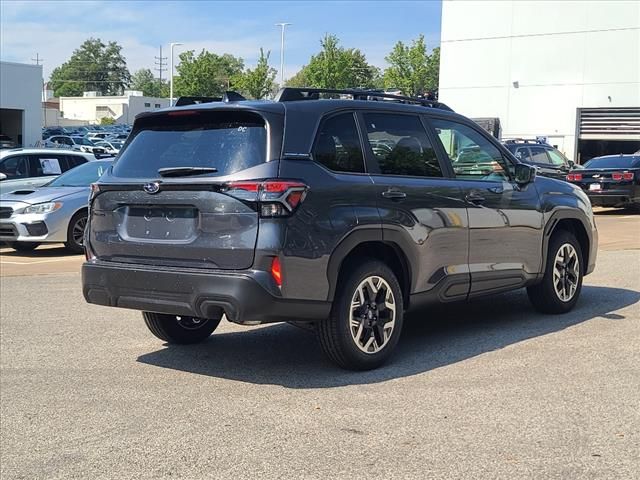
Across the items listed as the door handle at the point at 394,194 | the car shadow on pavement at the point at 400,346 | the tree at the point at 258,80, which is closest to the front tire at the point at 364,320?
the car shadow on pavement at the point at 400,346

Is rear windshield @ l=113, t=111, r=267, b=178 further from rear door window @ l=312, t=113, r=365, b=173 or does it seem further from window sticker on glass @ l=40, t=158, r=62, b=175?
window sticker on glass @ l=40, t=158, r=62, b=175

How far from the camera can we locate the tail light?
17.1 feet

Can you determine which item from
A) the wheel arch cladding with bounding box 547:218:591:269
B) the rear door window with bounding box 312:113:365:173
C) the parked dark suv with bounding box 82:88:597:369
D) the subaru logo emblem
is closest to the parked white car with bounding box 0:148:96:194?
the parked dark suv with bounding box 82:88:597:369

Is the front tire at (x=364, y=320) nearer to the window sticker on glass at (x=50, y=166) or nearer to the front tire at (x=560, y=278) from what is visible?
the front tire at (x=560, y=278)

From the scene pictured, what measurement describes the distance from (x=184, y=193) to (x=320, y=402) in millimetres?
1622

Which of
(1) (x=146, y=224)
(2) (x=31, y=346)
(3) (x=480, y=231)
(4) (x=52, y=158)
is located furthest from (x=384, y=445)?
(4) (x=52, y=158)

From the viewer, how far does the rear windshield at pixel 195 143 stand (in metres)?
5.42

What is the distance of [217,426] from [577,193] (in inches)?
186

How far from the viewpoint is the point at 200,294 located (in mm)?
5301

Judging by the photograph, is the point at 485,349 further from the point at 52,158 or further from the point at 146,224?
the point at 52,158

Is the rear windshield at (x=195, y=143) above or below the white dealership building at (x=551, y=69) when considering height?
below

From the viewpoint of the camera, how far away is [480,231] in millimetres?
6789

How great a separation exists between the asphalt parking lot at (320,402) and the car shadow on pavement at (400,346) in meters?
0.02

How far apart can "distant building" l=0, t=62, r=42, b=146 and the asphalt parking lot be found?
35.0 m
